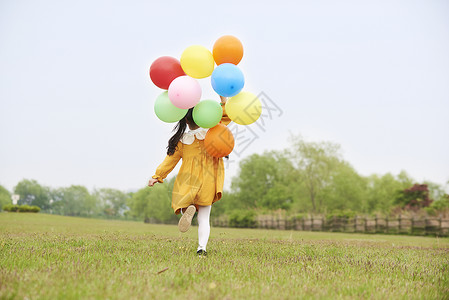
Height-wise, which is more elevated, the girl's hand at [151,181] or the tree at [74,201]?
the girl's hand at [151,181]

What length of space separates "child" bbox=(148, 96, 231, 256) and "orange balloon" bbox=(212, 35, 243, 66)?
615 mm

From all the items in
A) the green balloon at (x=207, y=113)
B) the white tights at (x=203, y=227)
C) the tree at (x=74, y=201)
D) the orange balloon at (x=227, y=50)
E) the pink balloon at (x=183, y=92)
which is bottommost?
the tree at (x=74, y=201)

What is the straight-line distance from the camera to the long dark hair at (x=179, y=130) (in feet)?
17.7

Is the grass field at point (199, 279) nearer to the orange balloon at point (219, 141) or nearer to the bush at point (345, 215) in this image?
the orange balloon at point (219, 141)

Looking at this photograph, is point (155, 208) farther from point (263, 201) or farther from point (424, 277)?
point (424, 277)

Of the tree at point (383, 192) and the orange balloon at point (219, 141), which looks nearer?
the orange balloon at point (219, 141)

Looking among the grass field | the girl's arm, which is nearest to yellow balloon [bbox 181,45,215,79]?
the girl's arm

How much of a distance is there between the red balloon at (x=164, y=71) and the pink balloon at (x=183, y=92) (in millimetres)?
234

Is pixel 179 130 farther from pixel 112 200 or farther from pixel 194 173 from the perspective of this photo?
pixel 112 200

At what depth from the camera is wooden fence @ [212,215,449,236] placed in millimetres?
19312

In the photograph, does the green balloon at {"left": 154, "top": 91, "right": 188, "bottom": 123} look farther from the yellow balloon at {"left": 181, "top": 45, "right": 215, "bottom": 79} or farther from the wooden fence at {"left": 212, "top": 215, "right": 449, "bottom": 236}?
the wooden fence at {"left": 212, "top": 215, "right": 449, "bottom": 236}

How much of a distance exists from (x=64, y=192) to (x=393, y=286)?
111362 millimetres

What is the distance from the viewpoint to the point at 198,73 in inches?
202

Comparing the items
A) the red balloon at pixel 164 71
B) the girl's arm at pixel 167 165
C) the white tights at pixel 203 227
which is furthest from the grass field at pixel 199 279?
the red balloon at pixel 164 71
